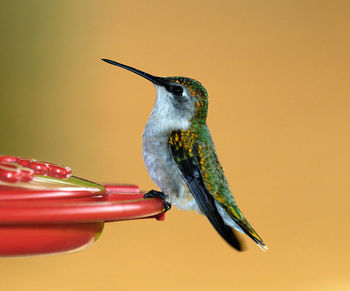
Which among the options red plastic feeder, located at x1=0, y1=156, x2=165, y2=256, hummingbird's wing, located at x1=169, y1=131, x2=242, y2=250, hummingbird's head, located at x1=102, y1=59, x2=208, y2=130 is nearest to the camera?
red plastic feeder, located at x1=0, y1=156, x2=165, y2=256

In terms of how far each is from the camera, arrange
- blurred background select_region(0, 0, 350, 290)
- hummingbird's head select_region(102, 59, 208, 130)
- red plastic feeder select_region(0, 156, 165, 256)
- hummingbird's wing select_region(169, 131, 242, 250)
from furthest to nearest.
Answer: blurred background select_region(0, 0, 350, 290) < hummingbird's head select_region(102, 59, 208, 130) < hummingbird's wing select_region(169, 131, 242, 250) < red plastic feeder select_region(0, 156, 165, 256)

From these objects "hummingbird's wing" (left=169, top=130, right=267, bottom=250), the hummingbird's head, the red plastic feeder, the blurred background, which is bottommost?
the red plastic feeder

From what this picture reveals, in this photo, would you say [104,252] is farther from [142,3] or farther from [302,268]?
[142,3]

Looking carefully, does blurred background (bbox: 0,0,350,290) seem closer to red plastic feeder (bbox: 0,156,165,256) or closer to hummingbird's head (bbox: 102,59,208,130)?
hummingbird's head (bbox: 102,59,208,130)

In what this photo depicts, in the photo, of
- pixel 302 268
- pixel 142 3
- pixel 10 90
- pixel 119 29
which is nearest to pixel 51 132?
pixel 10 90

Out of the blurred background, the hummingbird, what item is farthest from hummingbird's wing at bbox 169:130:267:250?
the blurred background

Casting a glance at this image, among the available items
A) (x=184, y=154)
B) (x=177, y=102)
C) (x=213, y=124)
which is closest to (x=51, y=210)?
(x=184, y=154)

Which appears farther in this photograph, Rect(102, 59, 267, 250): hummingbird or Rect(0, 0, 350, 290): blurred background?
Rect(0, 0, 350, 290): blurred background
